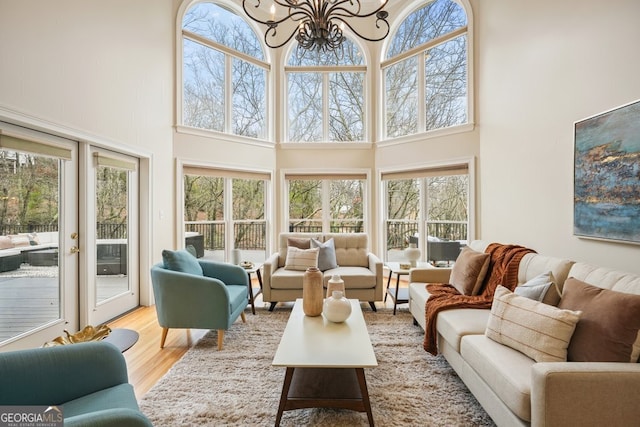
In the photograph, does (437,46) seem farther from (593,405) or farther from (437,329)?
(593,405)

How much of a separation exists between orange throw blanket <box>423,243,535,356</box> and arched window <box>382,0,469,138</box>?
2419 millimetres

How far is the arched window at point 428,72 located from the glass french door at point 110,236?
3963mm

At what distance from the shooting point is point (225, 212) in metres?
5.19

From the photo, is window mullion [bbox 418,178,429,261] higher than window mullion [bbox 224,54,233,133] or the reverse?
the reverse

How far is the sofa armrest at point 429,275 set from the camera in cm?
345

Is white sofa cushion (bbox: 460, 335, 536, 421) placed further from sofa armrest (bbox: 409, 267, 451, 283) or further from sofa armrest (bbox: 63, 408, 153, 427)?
sofa armrest (bbox: 63, 408, 153, 427)

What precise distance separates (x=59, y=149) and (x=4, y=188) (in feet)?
1.86

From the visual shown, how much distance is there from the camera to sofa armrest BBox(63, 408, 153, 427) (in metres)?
1.00

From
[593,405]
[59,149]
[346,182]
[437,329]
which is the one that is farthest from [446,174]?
[59,149]

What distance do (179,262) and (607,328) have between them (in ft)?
9.96

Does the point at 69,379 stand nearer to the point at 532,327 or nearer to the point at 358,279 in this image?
the point at 532,327

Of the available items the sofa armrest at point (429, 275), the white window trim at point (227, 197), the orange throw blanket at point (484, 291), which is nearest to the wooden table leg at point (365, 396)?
the orange throw blanket at point (484, 291)

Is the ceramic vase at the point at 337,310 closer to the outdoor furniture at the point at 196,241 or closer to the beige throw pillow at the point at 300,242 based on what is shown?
the beige throw pillow at the point at 300,242

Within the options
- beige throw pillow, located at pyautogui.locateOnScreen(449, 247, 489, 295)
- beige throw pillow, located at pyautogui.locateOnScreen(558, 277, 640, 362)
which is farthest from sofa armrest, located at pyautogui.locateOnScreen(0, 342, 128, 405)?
beige throw pillow, located at pyautogui.locateOnScreen(449, 247, 489, 295)
